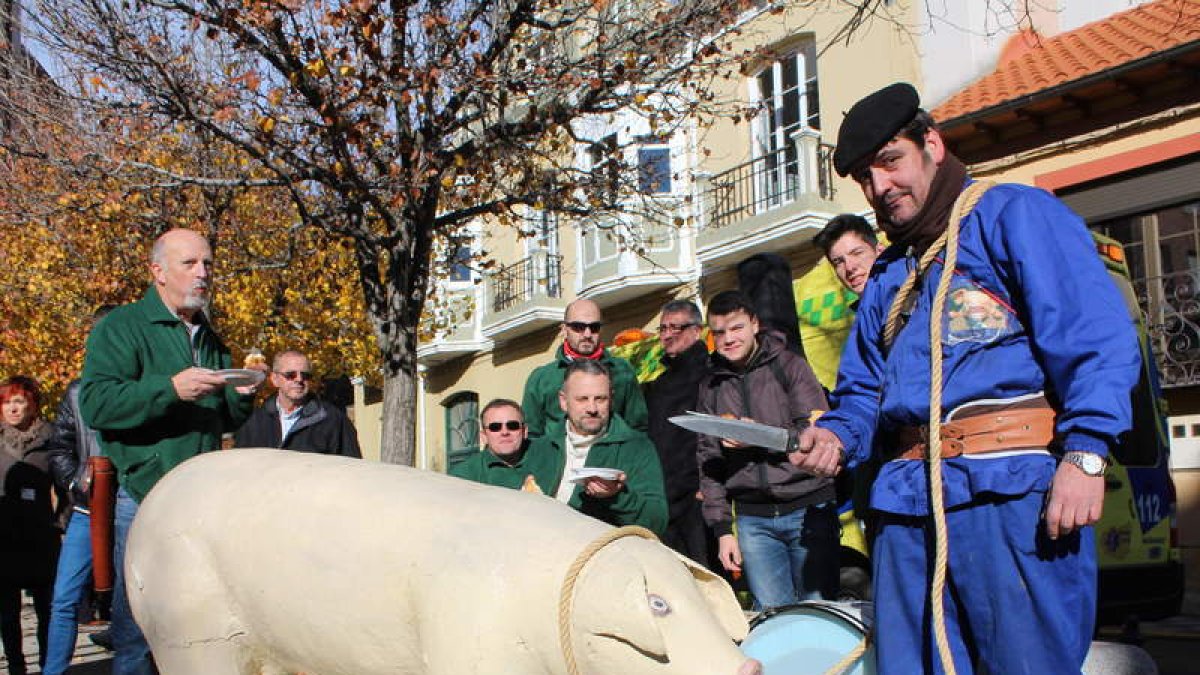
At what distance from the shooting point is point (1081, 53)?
12.1m

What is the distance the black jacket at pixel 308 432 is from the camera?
6.67 meters

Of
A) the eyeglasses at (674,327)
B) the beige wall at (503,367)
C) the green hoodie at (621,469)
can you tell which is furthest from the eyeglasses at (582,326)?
the beige wall at (503,367)

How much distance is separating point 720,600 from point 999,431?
0.81 m

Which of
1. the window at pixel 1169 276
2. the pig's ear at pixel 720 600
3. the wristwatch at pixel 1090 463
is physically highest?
the window at pixel 1169 276

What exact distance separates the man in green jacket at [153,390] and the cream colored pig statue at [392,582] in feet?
1.96

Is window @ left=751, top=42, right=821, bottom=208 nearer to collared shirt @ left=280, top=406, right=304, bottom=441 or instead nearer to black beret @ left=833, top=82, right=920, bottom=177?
collared shirt @ left=280, top=406, right=304, bottom=441

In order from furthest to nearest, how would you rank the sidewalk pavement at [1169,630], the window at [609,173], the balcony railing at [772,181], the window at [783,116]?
1. the window at [783,116]
2. the balcony railing at [772,181]
3. the window at [609,173]
4. the sidewalk pavement at [1169,630]

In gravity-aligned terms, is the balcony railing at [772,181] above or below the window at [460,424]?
above

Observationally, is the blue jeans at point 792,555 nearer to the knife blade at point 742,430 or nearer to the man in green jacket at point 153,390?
the knife blade at point 742,430

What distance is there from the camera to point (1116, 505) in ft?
17.2

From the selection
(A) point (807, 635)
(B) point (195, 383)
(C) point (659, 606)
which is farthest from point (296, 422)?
(C) point (659, 606)

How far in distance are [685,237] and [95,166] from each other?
9.09m

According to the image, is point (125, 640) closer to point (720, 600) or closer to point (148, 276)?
point (720, 600)

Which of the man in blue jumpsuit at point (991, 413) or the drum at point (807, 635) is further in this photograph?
the drum at point (807, 635)
